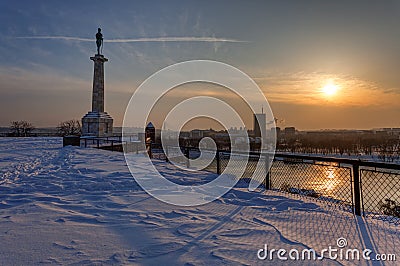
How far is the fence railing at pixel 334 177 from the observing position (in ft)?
14.5

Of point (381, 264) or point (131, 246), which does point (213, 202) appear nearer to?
point (131, 246)

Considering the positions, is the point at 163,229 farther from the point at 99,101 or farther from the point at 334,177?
the point at 99,101

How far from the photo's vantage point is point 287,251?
9.21ft

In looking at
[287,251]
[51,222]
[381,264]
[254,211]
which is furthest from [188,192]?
[381,264]

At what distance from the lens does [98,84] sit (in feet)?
91.6

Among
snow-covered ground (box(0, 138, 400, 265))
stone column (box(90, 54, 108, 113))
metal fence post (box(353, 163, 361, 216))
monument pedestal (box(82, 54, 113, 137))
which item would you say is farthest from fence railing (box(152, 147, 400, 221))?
stone column (box(90, 54, 108, 113))

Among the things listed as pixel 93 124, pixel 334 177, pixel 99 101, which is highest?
pixel 99 101

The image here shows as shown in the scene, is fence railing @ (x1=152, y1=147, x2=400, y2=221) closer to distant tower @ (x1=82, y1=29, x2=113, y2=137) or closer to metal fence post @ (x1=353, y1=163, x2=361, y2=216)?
metal fence post @ (x1=353, y1=163, x2=361, y2=216)

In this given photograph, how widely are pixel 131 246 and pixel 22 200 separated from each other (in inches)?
117

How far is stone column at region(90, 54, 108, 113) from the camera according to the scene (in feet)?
91.2

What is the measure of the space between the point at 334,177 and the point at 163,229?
25.1 ft

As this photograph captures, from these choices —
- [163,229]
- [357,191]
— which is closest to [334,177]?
A: [357,191]

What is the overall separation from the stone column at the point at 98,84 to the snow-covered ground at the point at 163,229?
2383 centimetres

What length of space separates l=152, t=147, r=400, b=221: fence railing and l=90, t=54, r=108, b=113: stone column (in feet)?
49.9
